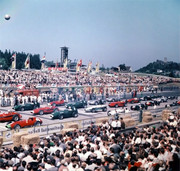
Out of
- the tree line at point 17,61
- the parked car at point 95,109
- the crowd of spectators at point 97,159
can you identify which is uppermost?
the tree line at point 17,61

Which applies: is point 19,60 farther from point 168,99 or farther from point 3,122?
point 3,122

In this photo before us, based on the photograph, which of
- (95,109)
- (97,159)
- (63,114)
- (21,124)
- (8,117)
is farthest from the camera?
(95,109)

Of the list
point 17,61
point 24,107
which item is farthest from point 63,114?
point 17,61

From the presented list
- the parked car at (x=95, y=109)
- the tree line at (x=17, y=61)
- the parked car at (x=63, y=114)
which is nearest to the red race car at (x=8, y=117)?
the parked car at (x=63, y=114)

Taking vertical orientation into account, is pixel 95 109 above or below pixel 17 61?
below

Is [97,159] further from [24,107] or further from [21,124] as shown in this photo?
[24,107]

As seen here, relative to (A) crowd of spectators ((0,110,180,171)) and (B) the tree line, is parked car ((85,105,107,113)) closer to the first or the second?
(A) crowd of spectators ((0,110,180,171))

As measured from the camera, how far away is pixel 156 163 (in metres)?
6.78

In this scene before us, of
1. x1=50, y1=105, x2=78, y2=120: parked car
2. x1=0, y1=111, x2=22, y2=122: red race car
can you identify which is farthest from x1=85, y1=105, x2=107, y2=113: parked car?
x1=0, y1=111, x2=22, y2=122: red race car

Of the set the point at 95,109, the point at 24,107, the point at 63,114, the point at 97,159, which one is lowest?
the point at 95,109

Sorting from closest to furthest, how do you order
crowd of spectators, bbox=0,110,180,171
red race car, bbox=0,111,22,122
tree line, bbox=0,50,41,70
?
crowd of spectators, bbox=0,110,180,171
red race car, bbox=0,111,22,122
tree line, bbox=0,50,41,70

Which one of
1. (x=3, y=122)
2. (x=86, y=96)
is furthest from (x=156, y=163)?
(x=86, y=96)

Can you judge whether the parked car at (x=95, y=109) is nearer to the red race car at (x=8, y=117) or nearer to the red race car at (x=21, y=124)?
the red race car at (x=8, y=117)

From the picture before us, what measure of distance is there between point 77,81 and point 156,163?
137ft
